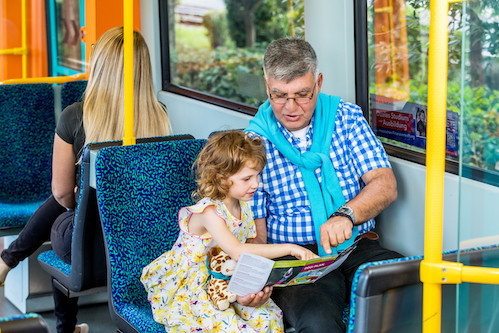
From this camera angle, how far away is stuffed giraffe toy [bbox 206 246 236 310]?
2.33 metres

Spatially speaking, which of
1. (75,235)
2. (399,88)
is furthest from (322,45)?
(75,235)

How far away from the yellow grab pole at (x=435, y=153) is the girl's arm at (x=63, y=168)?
1.95 meters

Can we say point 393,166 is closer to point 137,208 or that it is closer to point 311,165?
point 311,165

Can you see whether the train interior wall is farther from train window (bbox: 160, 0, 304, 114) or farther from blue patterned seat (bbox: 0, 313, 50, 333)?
blue patterned seat (bbox: 0, 313, 50, 333)

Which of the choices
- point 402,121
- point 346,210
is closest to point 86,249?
point 346,210

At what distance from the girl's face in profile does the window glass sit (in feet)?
7.33

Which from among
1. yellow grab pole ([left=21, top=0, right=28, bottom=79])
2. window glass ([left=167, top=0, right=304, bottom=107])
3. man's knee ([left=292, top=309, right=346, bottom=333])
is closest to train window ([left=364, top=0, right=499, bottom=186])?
man's knee ([left=292, top=309, right=346, bottom=333])

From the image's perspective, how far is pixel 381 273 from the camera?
182 centimetres

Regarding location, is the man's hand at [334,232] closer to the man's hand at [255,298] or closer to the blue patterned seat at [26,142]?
the man's hand at [255,298]

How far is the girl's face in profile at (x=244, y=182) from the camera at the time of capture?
2.38m

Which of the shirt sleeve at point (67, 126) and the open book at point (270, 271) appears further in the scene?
the shirt sleeve at point (67, 126)

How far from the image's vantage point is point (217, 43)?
5.41 metres

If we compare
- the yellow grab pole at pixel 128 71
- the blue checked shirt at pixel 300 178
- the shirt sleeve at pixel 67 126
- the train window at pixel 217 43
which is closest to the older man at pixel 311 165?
the blue checked shirt at pixel 300 178

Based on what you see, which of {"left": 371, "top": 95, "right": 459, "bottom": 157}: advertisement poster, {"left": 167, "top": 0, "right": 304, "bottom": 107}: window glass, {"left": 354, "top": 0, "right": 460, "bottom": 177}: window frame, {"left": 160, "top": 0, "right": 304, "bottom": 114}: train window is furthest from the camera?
{"left": 167, "top": 0, "right": 304, "bottom": 107}: window glass
